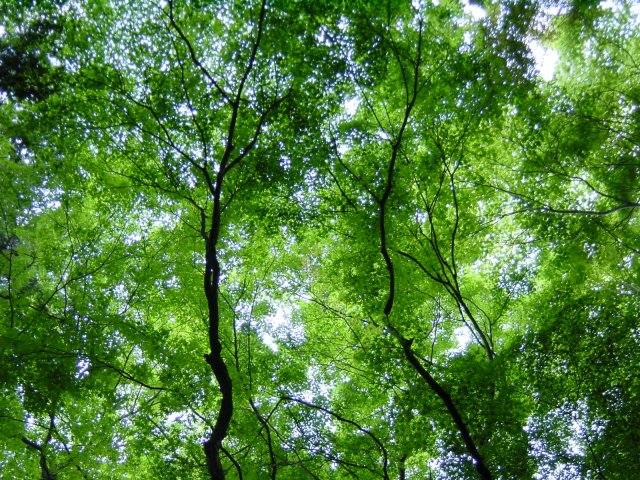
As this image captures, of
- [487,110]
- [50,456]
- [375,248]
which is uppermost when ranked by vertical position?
[487,110]

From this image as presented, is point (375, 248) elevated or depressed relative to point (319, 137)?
depressed

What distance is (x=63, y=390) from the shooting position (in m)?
8.93

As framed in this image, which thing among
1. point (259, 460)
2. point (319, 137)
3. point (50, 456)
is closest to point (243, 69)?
point (319, 137)

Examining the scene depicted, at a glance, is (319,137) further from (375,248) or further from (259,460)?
(259,460)

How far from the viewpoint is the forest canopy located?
7.70 meters

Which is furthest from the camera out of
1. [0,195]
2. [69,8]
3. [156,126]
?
[0,195]

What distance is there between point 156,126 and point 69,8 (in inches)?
88.7

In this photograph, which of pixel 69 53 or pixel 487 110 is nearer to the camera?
pixel 69 53

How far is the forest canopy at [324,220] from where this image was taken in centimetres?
770

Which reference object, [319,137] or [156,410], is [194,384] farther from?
[319,137]

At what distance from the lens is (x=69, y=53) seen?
24.3 ft

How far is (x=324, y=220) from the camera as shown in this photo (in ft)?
33.6

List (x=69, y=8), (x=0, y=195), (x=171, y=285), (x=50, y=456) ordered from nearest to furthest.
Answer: (x=69, y=8)
(x=0, y=195)
(x=50, y=456)
(x=171, y=285)

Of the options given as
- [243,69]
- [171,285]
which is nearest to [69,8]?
[243,69]
